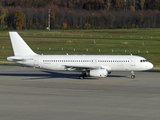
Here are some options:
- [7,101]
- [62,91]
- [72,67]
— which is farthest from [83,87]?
[7,101]

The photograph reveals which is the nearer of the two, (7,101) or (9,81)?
(7,101)

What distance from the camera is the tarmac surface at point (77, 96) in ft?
110

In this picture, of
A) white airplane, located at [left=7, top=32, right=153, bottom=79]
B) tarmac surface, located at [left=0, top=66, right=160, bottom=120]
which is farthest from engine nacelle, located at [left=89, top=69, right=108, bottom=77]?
white airplane, located at [left=7, top=32, right=153, bottom=79]

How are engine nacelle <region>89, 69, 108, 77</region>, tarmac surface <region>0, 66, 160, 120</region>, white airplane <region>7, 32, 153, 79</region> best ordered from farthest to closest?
white airplane <region>7, 32, 153, 79</region>, engine nacelle <region>89, 69, 108, 77</region>, tarmac surface <region>0, 66, 160, 120</region>

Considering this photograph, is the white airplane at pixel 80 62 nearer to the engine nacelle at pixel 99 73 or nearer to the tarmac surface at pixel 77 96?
the engine nacelle at pixel 99 73

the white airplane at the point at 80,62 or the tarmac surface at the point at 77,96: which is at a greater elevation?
the white airplane at the point at 80,62

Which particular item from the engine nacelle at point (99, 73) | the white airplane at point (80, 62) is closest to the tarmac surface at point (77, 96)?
the engine nacelle at point (99, 73)

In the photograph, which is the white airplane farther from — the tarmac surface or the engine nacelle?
the tarmac surface

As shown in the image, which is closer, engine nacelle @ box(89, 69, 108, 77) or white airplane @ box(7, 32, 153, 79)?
engine nacelle @ box(89, 69, 108, 77)

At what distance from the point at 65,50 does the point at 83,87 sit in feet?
176

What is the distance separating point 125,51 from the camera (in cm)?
10200

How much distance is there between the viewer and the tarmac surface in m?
33.5

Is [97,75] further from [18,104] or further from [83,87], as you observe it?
[18,104]

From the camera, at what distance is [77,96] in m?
43.8
